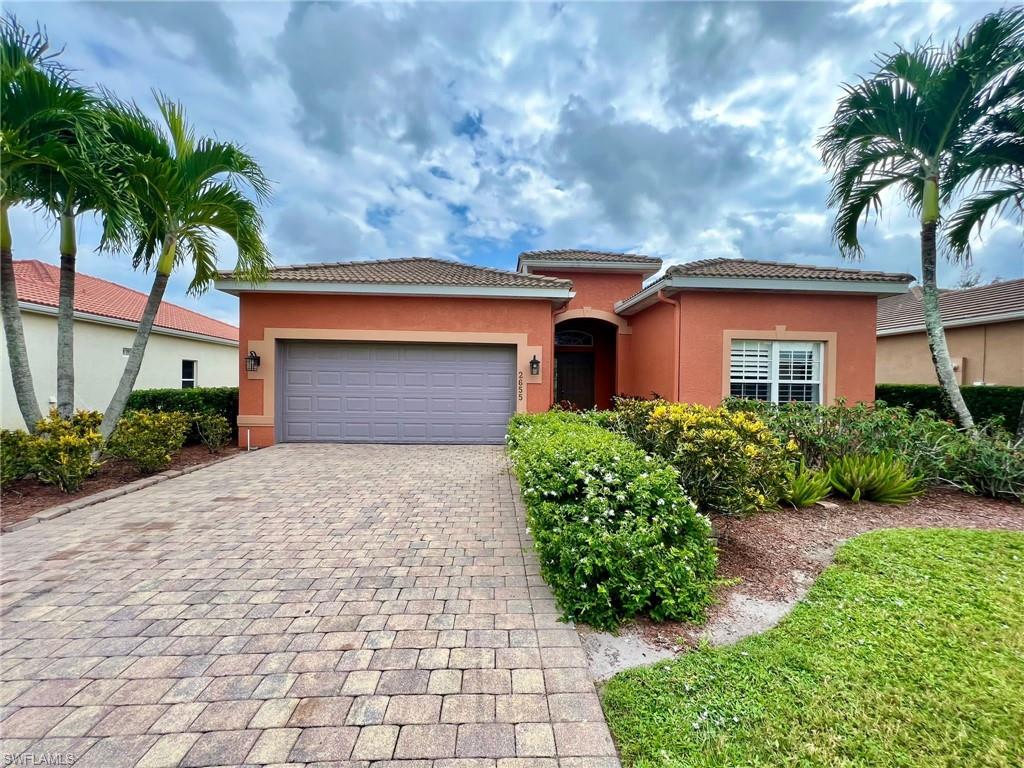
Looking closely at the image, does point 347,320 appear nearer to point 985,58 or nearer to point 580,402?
point 580,402

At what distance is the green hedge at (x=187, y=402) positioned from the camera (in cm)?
962

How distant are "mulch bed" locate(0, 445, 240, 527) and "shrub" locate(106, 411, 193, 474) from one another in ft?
0.76

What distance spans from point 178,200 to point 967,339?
20566 millimetres

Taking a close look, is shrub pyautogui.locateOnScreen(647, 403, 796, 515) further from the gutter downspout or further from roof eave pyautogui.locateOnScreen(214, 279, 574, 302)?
roof eave pyautogui.locateOnScreen(214, 279, 574, 302)

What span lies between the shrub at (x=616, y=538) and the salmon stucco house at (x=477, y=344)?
6.36 metres

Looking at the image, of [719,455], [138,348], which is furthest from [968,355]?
[138,348]

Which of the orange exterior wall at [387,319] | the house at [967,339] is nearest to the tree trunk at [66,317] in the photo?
the orange exterior wall at [387,319]

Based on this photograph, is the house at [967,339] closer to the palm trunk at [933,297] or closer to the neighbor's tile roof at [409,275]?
the palm trunk at [933,297]

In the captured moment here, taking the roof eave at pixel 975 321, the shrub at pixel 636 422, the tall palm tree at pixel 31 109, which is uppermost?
the tall palm tree at pixel 31 109

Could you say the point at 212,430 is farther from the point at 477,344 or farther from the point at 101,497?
the point at 477,344

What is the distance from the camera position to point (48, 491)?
5801mm

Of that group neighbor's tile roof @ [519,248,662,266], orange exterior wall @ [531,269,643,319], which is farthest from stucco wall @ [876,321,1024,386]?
orange exterior wall @ [531,269,643,319]

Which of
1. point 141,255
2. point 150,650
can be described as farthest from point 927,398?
point 141,255

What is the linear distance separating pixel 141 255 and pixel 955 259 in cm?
1606
